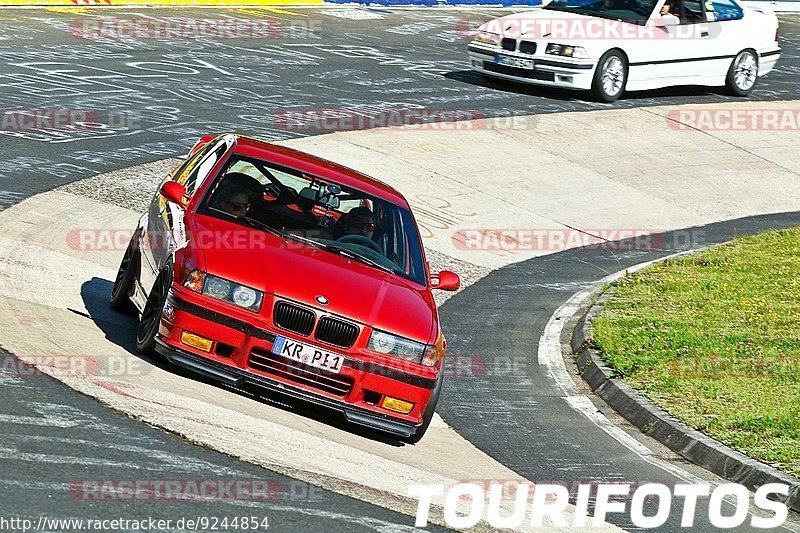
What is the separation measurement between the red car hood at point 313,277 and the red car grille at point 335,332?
61mm

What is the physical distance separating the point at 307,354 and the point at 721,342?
4.64m

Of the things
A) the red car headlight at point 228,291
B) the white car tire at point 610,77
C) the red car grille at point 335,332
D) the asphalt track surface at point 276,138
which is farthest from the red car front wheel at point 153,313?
the white car tire at point 610,77

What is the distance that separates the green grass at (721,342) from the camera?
930 cm

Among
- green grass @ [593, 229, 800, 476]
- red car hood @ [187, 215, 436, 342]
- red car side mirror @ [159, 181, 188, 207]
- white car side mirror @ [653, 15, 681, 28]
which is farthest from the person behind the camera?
white car side mirror @ [653, 15, 681, 28]

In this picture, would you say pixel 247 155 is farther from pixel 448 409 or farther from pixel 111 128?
pixel 111 128

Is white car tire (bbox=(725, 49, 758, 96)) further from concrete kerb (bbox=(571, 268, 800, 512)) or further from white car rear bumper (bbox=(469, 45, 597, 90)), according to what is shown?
concrete kerb (bbox=(571, 268, 800, 512))

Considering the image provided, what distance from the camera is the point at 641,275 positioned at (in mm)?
14172

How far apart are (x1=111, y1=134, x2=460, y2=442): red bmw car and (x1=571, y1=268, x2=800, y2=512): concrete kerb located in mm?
1761

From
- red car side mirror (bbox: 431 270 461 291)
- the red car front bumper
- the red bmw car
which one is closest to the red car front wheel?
the red bmw car

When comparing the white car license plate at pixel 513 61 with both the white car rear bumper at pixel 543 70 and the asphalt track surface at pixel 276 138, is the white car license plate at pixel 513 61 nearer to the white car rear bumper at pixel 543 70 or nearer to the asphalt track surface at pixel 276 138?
the white car rear bumper at pixel 543 70

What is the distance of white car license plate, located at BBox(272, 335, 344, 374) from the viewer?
7.98 m

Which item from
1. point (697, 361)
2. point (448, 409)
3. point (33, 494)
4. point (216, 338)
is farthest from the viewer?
point (697, 361)

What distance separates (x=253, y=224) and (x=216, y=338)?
3.84 ft

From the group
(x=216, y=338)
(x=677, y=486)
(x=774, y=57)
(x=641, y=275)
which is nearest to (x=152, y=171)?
(x=641, y=275)
